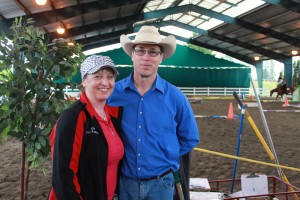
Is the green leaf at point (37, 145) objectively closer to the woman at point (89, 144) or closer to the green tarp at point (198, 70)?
the woman at point (89, 144)

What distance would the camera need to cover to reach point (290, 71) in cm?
2611

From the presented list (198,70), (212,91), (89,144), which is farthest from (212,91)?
(89,144)

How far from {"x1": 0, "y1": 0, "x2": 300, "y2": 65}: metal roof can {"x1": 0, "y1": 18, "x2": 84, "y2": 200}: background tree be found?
10.1m

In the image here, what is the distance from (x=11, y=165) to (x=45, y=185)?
4.30 ft

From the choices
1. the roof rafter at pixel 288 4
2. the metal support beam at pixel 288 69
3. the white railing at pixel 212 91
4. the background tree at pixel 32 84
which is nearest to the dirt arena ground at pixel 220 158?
the background tree at pixel 32 84

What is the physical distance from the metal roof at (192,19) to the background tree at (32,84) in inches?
397

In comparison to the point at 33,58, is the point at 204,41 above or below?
above

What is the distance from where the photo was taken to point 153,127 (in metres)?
1.93

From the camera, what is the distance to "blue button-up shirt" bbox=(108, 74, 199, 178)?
190 cm

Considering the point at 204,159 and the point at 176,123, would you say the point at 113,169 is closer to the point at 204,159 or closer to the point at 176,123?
the point at 176,123

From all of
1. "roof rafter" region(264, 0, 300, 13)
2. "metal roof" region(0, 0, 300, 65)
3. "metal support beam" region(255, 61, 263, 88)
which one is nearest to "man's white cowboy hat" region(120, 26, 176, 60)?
"metal roof" region(0, 0, 300, 65)

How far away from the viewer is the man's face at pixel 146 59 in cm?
195

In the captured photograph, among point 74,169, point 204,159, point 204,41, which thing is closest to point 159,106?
point 74,169

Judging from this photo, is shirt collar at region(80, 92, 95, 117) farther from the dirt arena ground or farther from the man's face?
the dirt arena ground
